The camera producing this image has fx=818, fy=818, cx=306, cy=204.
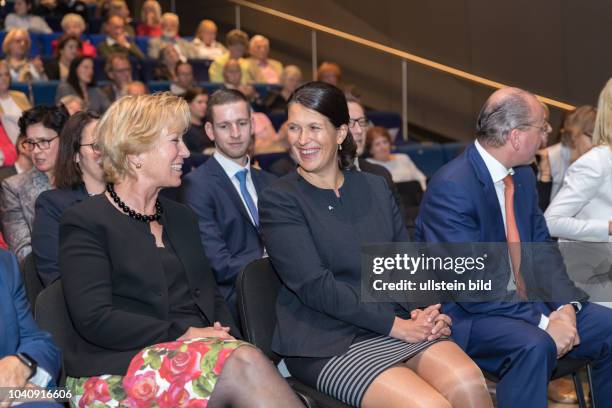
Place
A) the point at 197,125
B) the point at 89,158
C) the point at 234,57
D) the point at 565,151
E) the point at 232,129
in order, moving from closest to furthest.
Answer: the point at 89,158 → the point at 232,129 → the point at 565,151 → the point at 197,125 → the point at 234,57

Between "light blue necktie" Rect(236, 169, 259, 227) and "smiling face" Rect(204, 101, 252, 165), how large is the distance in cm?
6

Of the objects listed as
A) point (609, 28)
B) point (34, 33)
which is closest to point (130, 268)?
point (609, 28)

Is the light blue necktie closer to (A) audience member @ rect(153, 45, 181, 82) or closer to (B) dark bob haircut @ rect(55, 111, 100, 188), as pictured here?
(B) dark bob haircut @ rect(55, 111, 100, 188)

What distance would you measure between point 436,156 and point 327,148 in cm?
394

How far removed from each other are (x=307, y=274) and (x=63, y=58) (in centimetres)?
556

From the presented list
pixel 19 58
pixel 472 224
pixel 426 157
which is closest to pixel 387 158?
pixel 426 157

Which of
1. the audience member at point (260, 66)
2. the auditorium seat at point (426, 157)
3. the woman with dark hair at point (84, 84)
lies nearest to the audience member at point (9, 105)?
the woman with dark hair at point (84, 84)

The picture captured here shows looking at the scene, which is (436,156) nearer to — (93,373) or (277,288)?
(277,288)

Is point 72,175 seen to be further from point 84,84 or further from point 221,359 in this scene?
point 84,84

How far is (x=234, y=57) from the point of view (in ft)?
28.8

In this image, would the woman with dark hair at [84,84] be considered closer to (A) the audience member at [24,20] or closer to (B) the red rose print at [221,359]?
(A) the audience member at [24,20]

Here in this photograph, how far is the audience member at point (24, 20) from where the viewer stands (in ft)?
28.2

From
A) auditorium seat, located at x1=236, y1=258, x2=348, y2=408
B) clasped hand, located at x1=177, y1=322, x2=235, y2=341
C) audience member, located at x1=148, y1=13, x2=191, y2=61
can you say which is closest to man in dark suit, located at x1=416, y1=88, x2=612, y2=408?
auditorium seat, located at x1=236, y1=258, x2=348, y2=408

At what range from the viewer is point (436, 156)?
6.51m
